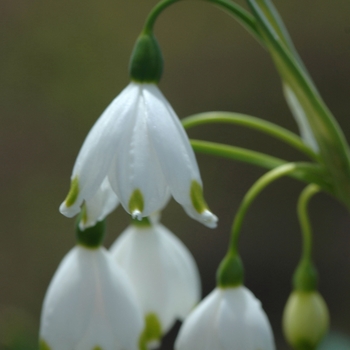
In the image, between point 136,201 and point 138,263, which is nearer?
point 136,201

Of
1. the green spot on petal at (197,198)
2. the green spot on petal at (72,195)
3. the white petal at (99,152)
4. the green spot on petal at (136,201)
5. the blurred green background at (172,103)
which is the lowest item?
the blurred green background at (172,103)

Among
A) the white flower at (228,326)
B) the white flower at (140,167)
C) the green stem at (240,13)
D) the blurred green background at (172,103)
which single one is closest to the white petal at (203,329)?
the white flower at (228,326)

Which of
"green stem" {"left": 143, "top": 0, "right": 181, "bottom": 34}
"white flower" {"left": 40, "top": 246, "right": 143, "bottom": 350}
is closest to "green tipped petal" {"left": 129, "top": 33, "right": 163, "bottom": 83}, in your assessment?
"green stem" {"left": 143, "top": 0, "right": 181, "bottom": 34}

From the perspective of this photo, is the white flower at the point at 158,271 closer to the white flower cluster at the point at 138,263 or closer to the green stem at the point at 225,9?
the white flower cluster at the point at 138,263

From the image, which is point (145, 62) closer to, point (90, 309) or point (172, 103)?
point (90, 309)

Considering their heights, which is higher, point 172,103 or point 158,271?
point 158,271

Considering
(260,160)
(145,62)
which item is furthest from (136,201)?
(260,160)
